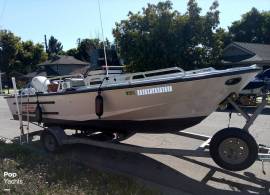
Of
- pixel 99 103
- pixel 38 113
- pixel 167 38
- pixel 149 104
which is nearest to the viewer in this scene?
pixel 149 104

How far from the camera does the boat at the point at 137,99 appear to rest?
20.5 feet

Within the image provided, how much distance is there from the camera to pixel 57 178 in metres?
5.86

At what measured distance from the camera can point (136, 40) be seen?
84.8 feet

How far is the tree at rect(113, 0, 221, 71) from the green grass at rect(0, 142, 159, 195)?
18375 mm

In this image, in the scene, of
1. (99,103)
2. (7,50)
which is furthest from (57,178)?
(7,50)

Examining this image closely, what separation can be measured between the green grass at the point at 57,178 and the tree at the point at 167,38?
18375 mm

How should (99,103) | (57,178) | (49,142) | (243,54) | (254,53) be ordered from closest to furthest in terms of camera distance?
1. (57,178)
2. (99,103)
3. (49,142)
4. (254,53)
5. (243,54)

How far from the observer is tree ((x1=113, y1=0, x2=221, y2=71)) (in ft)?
82.4

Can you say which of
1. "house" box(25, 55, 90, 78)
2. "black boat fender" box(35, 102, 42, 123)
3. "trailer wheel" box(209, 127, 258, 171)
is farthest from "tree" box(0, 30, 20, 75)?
"trailer wheel" box(209, 127, 258, 171)

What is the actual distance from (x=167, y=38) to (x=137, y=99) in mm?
18706

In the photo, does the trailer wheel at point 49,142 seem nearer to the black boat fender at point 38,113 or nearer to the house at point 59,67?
the black boat fender at point 38,113

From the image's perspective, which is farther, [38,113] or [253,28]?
[253,28]

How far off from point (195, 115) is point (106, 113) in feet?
5.88

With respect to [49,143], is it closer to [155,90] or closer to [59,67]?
Answer: [155,90]
